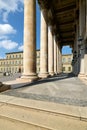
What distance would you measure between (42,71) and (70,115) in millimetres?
16819

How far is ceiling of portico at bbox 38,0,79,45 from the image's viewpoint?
26047mm

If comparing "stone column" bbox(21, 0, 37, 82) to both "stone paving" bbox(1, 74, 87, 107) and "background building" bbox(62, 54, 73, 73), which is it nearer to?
"stone paving" bbox(1, 74, 87, 107)

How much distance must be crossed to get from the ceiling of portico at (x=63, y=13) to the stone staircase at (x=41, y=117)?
20.0 meters

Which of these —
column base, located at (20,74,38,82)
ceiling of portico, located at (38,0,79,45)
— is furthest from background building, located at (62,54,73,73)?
column base, located at (20,74,38,82)

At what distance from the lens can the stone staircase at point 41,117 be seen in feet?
12.8

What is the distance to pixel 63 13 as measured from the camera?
33.7 m

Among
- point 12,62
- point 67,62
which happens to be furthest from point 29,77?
point 12,62

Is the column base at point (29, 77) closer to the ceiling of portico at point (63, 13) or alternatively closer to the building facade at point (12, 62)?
the ceiling of portico at point (63, 13)

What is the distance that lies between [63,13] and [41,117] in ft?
107

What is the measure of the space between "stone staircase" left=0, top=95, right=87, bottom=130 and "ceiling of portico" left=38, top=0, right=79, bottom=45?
2000 centimetres

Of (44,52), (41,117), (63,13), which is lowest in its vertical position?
(41,117)

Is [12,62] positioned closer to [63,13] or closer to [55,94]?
[63,13]

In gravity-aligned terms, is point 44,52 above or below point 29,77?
above

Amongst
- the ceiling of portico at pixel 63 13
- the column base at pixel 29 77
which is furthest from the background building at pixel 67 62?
the column base at pixel 29 77
